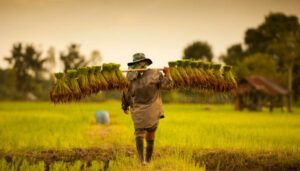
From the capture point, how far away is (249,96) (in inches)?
1105

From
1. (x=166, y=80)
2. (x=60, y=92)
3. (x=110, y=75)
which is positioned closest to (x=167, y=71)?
(x=166, y=80)

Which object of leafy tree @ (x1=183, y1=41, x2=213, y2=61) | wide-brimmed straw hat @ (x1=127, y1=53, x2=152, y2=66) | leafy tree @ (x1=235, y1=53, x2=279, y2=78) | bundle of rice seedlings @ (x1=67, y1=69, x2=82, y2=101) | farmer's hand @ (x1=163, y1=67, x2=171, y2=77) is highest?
leafy tree @ (x1=183, y1=41, x2=213, y2=61)

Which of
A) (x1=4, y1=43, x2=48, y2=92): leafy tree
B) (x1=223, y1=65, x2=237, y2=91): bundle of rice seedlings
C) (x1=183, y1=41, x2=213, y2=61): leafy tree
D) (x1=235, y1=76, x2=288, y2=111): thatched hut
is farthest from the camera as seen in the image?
(x1=4, y1=43, x2=48, y2=92): leafy tree

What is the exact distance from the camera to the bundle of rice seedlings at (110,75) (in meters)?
4.84

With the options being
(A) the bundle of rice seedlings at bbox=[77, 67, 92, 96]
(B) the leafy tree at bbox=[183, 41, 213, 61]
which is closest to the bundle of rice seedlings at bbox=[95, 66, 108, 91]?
(A) the bundle of rice seedlings at bbox=[77, 67, 92, 96]

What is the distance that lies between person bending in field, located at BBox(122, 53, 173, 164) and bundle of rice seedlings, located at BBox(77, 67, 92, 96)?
749mm

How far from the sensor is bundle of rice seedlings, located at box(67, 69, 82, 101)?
4.87 metres

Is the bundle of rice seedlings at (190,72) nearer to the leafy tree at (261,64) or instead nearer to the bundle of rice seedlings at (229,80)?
the bundle of rice seedlings at (229,80)

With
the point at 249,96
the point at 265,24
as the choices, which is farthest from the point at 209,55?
the point at 249,96

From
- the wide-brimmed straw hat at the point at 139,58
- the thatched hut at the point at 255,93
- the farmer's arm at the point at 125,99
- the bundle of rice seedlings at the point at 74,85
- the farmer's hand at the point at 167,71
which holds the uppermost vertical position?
the wide-brimmed straw hat at the point at 139,58

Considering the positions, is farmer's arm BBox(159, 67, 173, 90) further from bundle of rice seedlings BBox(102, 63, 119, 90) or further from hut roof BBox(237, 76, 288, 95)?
hut roof BBox(237, 76, 288, 95)

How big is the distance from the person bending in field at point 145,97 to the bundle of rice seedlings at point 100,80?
1.43ft

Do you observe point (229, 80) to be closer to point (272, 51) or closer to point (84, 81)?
point (84, 81)

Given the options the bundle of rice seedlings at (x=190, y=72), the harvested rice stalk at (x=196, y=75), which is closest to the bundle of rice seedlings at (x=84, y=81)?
the bundle of rice seedlings at (x=190, y=72)
